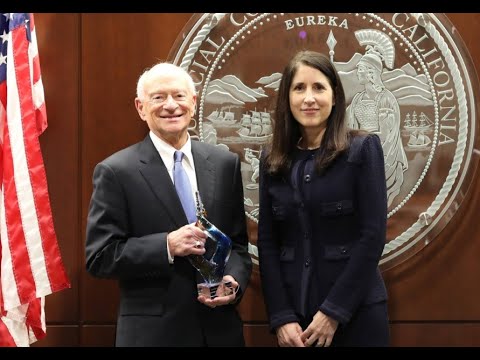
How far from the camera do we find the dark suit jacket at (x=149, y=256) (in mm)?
2285

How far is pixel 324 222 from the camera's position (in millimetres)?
2309

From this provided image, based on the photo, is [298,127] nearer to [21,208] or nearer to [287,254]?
[287,254]

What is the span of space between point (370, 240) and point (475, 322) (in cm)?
109

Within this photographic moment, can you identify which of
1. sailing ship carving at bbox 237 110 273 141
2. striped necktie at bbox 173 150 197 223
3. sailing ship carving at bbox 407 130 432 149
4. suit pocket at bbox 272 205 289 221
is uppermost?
sailing ship carving at bbox 237 110 273 141


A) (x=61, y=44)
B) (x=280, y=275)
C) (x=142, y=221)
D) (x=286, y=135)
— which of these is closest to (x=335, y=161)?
(x=286, y=135)

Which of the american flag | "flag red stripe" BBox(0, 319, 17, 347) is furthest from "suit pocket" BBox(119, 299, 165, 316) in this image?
"flag red stripe" BBox(0, 319, 17, 347)

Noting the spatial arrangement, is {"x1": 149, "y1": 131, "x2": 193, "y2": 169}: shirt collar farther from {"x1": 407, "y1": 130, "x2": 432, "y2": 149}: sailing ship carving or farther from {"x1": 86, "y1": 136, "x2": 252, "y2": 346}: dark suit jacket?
{"x1": 407, "y1": 130, "x2": 432, "y2": 149}: sailing ship carving

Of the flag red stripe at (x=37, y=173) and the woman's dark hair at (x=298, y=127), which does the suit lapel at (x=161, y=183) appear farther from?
the flag red stripe at (x=37, y=173)

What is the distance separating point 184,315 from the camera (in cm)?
233

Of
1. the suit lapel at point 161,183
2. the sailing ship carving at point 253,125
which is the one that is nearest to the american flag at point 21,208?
the suit lapel at point 161,183

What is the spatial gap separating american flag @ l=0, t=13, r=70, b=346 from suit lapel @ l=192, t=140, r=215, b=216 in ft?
2.41

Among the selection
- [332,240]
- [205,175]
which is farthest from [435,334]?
[205,175]

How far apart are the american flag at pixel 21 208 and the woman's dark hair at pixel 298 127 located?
0.99 m

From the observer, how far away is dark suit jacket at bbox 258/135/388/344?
2.26 m
